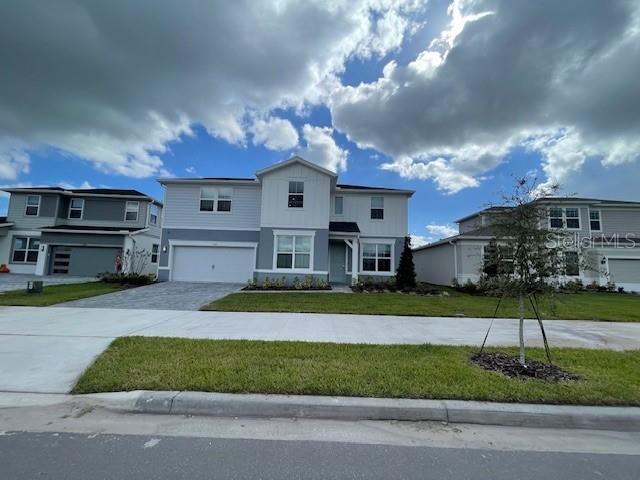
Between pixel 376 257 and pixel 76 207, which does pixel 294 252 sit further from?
pixel 76 207

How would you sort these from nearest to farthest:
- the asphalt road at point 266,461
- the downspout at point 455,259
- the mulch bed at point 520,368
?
the asphalt road at point 266,461
the mulch bed at point 520,368
the downspout at point 455,259

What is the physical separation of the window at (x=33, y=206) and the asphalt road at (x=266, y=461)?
27.0 meters

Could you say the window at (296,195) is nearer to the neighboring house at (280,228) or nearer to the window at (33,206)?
the neighboring house at (280,228)

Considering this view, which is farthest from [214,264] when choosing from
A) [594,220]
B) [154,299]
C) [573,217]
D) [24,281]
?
[594,220]

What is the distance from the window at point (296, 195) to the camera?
57.5ft

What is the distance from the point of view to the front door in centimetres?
1984

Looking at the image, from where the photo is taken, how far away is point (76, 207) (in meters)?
24.1

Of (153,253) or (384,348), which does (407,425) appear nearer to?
(384,348)

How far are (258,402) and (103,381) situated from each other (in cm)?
212

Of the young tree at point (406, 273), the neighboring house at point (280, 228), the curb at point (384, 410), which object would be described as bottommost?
the curb at point (384, 410)

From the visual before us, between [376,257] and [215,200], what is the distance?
392 inches

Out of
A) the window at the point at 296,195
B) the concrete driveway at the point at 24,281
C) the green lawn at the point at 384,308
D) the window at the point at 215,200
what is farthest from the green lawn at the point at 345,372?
the concrete driveway at the point at 24,281

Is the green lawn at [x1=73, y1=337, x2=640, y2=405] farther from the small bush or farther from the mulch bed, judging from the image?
the small bush

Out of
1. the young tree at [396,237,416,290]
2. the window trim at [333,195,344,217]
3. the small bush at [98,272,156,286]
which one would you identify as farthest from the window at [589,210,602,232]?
the small bush at [98,272,156,286]
